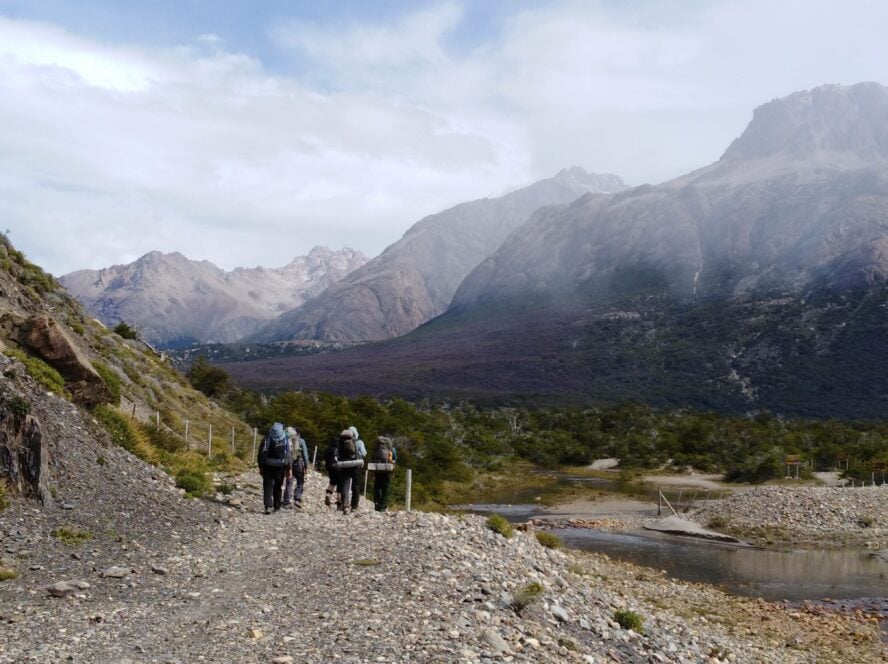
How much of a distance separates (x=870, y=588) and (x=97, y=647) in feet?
97.0

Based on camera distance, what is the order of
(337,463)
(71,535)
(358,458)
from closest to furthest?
(71,535), (337,463), (358,458)

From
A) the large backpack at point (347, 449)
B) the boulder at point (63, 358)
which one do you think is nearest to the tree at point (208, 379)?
the boulder at point (63, 358)

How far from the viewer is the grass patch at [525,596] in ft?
44.0

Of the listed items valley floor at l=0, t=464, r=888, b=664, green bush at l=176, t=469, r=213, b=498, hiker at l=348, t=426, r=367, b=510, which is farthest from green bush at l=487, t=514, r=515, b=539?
green bush at l=176, t=469, r=213, b=498

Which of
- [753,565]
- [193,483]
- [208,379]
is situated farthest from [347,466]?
[208,379]

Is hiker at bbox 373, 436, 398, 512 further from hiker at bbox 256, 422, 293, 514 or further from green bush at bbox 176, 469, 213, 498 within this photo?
green bush at bbox 176, 469, 213, 498

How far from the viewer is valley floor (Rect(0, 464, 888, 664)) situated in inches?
412

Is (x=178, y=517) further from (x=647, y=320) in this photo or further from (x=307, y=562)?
(x=647, y=320)

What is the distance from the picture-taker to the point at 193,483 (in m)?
21.9

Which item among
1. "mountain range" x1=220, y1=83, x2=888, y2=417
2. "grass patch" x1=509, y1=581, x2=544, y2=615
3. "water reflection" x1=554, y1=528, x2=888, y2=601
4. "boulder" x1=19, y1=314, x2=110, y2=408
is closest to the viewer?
"grass patch" x1=509, y1=581, x2=544, y2=615

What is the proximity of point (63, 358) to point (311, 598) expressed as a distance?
14.3 m

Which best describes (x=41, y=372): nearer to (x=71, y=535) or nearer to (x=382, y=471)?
(x=71, y=535)

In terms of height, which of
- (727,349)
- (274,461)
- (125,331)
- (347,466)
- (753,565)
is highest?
(727,349)

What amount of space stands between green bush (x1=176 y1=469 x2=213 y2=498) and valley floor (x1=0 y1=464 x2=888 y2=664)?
0.85 metres
